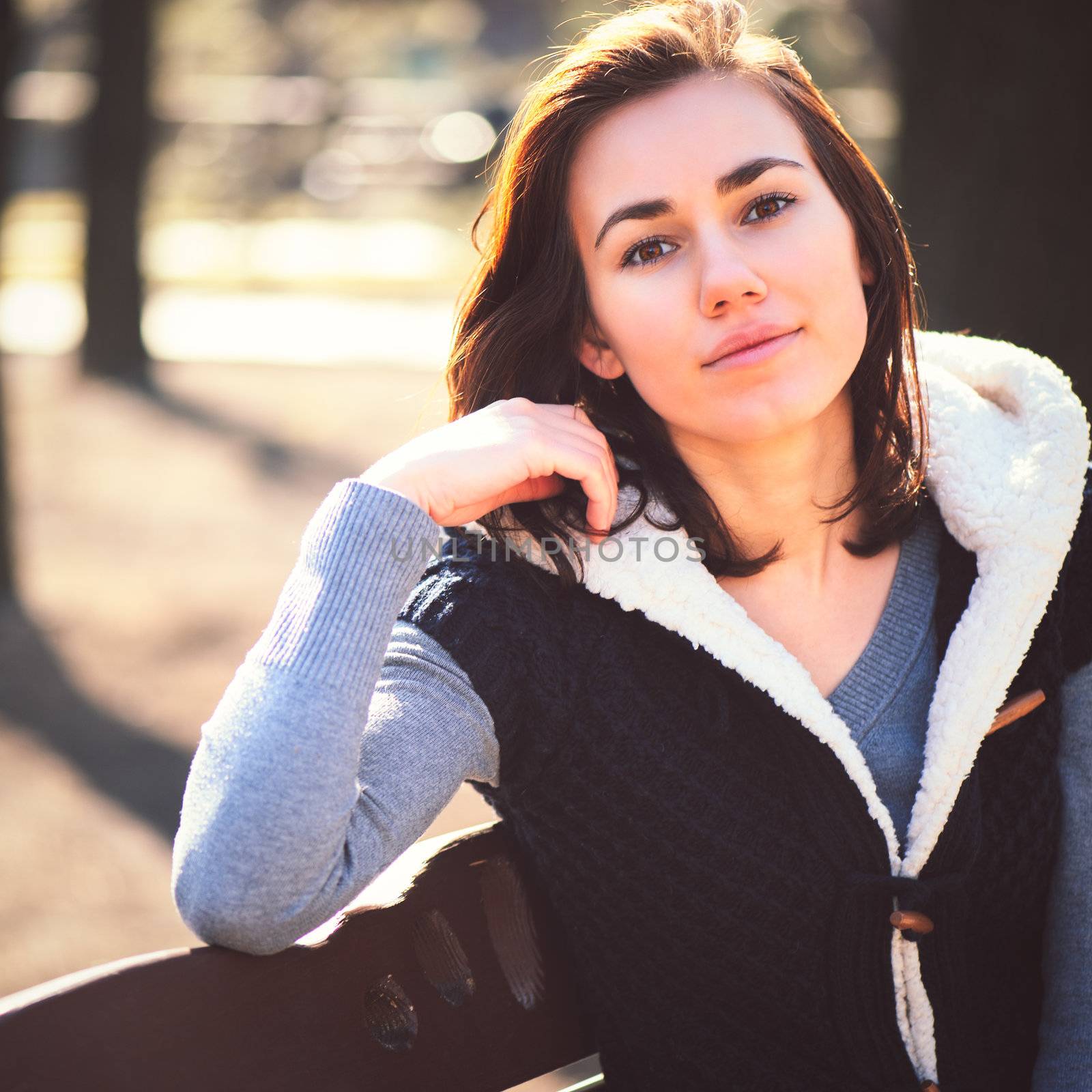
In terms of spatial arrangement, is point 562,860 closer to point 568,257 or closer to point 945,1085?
point 945,1085

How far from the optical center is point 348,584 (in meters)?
1.57

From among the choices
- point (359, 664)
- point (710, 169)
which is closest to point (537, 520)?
point (359, 664)

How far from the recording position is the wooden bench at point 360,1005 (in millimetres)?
1328

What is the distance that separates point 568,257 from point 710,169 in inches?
10.3

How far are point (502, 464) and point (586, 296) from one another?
39 cm

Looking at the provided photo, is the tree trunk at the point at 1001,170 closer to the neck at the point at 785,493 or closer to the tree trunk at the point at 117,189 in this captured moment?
the neck at the point at 785,493

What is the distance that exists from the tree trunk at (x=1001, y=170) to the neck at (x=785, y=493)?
2004 mm

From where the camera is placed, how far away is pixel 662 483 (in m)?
1.98

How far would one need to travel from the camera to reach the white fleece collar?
5.73 ft

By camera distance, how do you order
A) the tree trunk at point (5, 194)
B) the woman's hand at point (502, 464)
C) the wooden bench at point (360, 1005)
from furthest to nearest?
the tree trunk at point (5, 194)
the woman's hand at point (502, 464)
the wooden bench at point (360, 1005)

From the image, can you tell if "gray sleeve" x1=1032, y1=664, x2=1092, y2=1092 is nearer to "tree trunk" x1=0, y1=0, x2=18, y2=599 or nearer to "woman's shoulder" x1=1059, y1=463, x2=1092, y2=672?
"woman's shoulder" x1=1059, y1=463, x2=1092, y2=672

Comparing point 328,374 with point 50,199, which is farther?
point 50,199

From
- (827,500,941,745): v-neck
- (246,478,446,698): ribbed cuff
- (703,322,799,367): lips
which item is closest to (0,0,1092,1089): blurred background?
(703,322,799,367): lips

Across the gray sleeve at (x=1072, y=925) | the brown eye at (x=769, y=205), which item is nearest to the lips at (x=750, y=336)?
the brown eye at (x=769, y=205)
